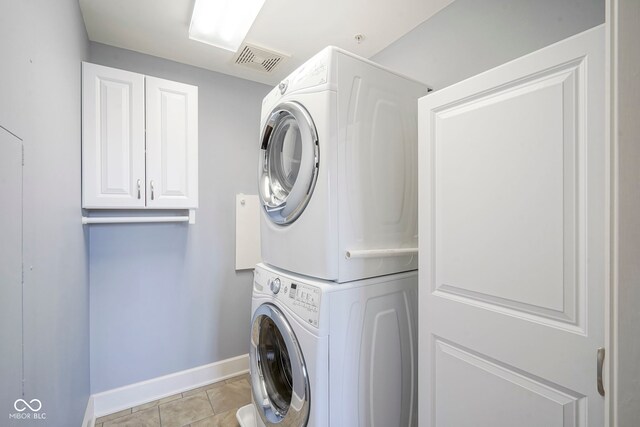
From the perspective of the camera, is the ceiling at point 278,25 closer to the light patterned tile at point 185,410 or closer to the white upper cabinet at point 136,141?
the white upper cabinet at point 136,141

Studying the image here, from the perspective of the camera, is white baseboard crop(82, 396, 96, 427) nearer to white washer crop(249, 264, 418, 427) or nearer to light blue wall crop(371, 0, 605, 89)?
white washer crop(249, 264, 418, 427)

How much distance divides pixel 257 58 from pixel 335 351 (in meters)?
2.14

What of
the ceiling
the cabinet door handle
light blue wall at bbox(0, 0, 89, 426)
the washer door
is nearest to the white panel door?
the cabinet door handle

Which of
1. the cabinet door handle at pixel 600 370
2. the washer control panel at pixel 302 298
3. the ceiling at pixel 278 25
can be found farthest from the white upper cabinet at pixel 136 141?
the cabinet door handle at pixel 600 370

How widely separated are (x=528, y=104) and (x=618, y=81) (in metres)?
0.32

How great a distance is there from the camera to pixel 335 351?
111 cm

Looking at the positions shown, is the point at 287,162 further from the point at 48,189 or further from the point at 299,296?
the point at 48,189

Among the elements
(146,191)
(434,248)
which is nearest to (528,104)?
(434,248)

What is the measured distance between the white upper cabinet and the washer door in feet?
3.49

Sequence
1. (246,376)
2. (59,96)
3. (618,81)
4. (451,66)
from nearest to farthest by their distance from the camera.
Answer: (618,81) → (59,96) → (451,66) → (246,376)

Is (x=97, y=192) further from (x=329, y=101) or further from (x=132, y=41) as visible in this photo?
(x=329, y=101)

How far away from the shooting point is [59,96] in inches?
46.9

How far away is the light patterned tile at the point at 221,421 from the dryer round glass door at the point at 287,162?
148 cm

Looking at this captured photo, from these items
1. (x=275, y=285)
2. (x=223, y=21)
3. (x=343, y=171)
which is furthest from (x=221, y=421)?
(x=223, y=21)
